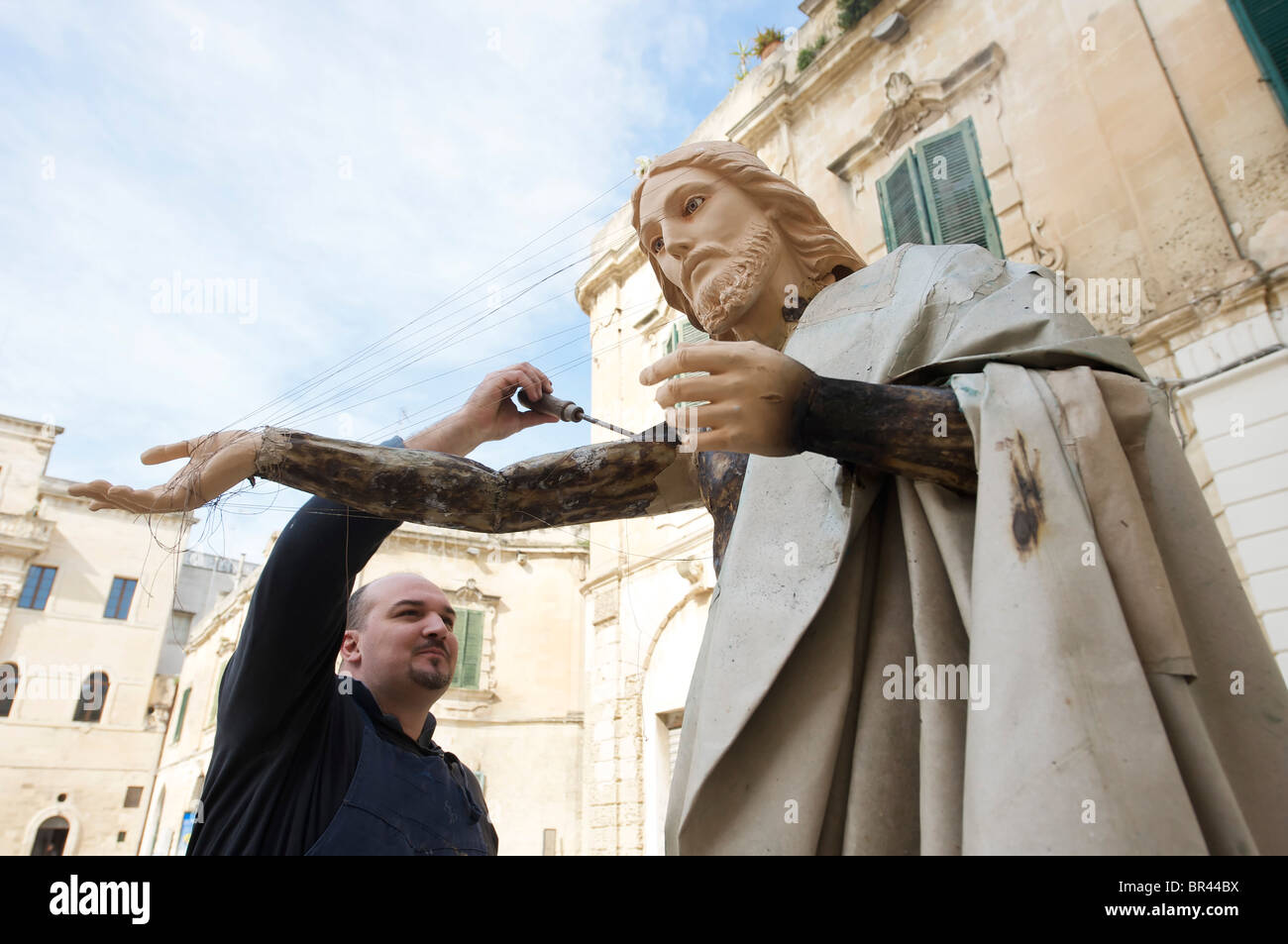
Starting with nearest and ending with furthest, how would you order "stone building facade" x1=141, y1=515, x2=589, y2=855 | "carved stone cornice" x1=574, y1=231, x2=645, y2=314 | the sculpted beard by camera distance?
the sculpted beard
"carved stone cornice" x1=574, y1=231, x2=645, y2=314
"stone building facade" x1=141, y1=515, x2=589, y2=855

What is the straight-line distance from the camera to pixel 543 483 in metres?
1.82

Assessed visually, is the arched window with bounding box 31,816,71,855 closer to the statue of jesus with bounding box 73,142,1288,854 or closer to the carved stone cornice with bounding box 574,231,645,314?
the carved stone cornice with bounding box 574,231,645,314

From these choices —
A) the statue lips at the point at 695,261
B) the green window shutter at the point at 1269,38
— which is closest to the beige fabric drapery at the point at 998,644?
the statue lips at the point at 695,261

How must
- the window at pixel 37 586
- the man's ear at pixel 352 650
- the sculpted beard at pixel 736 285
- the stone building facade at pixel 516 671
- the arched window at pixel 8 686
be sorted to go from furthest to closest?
the window at pixel 37 586
the arched window at pixel 8 686
the stone building facade at pixel 516 671
the man's ear at pixel 352 650
the sculpted beard at pixel 736 285

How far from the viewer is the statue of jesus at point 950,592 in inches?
38.3

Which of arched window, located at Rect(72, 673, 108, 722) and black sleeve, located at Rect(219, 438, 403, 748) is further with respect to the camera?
arched window, located at Rect(72, 673, 108, 722)

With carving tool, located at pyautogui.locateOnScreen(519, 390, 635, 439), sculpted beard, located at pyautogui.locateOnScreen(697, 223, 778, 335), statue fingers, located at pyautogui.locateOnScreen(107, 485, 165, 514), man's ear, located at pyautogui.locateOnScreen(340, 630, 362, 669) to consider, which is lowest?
statue fingers, located at pyautogui.locateOnScreen(107, 485, 165, 514)

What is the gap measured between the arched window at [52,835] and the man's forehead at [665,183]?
104ft

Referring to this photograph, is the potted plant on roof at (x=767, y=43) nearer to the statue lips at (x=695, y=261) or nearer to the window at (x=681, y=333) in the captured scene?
the window at (x=681, y=333)

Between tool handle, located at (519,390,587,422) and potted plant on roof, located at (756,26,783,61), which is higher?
potted plant on roof, located at (756,26,783,61)

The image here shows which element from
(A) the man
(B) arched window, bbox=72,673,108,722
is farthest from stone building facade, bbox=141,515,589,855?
(A) the man

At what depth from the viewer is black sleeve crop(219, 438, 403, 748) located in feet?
6.75

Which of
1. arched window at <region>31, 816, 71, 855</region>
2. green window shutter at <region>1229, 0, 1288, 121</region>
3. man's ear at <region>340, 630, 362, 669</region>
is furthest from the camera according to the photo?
arched window at <region>31, 816, 71, 855</region>
